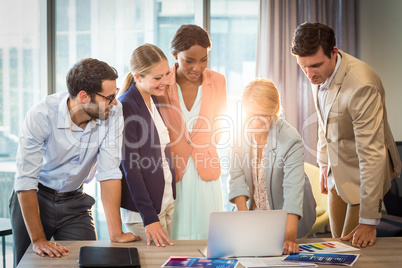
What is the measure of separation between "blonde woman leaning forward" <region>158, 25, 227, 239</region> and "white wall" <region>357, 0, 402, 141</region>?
6.38 ft

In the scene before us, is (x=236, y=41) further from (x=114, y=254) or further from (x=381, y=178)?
(x=114, y=254)

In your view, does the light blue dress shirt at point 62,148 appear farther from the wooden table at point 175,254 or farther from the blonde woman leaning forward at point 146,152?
the wooden table at point 175,254

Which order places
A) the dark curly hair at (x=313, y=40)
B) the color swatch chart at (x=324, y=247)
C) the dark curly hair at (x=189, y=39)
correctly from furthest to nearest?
1. the dark curly hair at (x=189, y=39)
2. the dark curly hair at (x=313, y=40)
3. the color swatch chart at (x=324, y=247)

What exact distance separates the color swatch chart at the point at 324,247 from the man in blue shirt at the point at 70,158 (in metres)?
0.75

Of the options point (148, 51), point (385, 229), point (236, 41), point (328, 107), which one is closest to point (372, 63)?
point (236, 41)

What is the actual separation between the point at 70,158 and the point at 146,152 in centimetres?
38

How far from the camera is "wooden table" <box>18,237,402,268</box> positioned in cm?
183

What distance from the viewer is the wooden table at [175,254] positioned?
183 centimetres

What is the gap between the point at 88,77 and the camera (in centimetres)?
219

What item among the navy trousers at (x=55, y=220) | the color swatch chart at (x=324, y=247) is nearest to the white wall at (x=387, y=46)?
the color swatch chart at (x=324, y=247)

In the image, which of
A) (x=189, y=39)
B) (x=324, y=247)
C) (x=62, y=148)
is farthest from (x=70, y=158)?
(x=324, y=247)

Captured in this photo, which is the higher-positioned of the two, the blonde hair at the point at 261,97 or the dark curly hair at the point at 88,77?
the dark curly hair at the point at 88,77

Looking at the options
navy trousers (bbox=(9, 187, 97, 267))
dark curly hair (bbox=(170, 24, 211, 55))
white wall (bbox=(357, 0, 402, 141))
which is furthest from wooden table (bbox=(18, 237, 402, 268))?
white wall (bbox=(357, 0, 402, 141))

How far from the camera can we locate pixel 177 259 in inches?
73.5
